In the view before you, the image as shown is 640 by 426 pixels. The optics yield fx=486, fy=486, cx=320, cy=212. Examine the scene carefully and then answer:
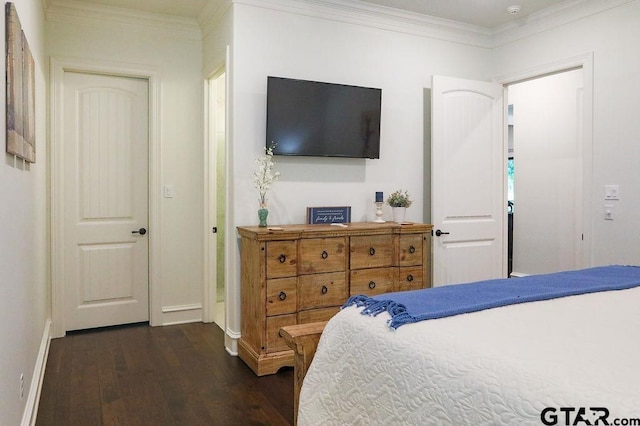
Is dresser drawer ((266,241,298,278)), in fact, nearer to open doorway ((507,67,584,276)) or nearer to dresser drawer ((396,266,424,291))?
dresser drawer ((396,266,424,291))

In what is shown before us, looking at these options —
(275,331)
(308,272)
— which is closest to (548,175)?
(308,272)

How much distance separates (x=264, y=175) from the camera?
349 cm

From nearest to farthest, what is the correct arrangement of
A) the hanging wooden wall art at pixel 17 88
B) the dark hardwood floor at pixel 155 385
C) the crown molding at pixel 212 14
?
the hanging wooden wall art at pixel 17 88, the dark hardwood floor at pixel 155 385, the crown molding at pixel 212 14

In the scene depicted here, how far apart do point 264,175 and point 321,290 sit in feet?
3.00

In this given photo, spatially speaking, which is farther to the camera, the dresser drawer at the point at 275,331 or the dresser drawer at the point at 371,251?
the dresser drawer at the point at 371,251

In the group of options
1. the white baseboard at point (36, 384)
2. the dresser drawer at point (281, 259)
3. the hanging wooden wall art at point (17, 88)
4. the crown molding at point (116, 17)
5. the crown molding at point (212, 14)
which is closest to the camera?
the hanging wooden wall art at point (17, 88)

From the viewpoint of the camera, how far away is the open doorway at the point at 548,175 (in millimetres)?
5133

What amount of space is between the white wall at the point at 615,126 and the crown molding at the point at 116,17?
10.5 ft

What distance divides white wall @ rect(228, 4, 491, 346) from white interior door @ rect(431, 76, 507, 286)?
202 mm

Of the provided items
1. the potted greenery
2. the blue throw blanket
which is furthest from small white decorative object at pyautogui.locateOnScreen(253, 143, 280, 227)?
the blue throw blanket

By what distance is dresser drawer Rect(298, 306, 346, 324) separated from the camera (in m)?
3.25

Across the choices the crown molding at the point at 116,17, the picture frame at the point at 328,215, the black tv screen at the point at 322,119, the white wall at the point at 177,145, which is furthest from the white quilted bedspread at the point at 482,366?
the crown molding at the point at 116,17

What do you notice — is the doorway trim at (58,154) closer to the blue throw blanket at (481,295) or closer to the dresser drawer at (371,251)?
the dresser drawer at (371,251)

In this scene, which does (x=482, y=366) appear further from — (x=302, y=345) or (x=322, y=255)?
(x=322, y=255)
